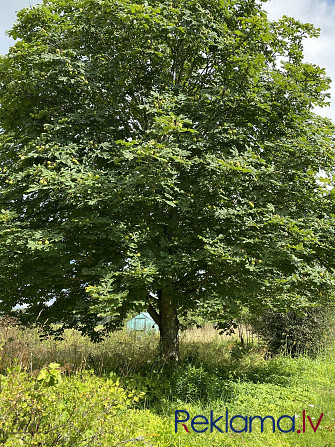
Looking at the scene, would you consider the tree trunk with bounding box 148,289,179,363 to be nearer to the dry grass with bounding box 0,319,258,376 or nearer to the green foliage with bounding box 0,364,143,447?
the dry grass with bounding box 0,319,258,376

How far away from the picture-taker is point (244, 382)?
724cm

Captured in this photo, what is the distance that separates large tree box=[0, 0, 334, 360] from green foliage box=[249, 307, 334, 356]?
3.73 m

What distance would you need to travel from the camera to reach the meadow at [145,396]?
354cm

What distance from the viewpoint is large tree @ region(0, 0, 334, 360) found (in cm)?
566

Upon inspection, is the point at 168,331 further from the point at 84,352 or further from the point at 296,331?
the point at 296,331

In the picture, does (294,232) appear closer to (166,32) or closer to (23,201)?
(166,32)

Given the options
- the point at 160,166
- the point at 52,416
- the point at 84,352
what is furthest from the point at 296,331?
the point at 52,416

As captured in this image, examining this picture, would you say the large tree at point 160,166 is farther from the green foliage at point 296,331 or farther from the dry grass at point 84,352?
the green foliage at point 296,331

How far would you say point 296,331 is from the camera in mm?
10719

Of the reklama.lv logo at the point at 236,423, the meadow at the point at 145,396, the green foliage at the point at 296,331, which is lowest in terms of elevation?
the reklama.lv logo at the point at 236,423

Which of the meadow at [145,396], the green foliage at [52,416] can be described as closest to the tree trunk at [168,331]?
the meadow at [145,396]

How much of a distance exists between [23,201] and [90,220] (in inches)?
73.1

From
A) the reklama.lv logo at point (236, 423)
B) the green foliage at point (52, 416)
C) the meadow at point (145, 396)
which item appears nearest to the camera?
the green foliage at point (52, 416)

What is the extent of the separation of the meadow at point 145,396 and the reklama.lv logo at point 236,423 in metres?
0.03
